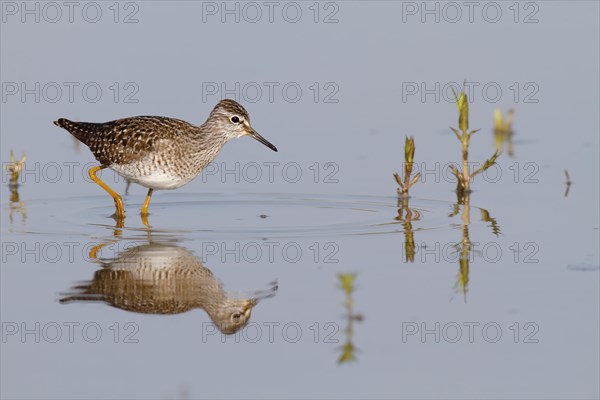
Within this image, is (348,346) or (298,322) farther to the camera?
(298,322)

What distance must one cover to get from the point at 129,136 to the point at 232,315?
Result: 17.3ft

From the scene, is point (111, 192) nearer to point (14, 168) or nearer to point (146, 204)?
point (146, 204)

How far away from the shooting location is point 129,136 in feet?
45.9

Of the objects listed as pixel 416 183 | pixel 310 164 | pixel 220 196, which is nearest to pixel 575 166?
pixel 416 183

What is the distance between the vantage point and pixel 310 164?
15281 millimetres

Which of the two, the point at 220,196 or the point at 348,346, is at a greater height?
the point at 220,196

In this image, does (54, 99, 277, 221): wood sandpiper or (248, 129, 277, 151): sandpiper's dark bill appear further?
(248, 129, 277, 151): sandpiper's dark bill

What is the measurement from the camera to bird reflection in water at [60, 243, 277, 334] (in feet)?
31.1

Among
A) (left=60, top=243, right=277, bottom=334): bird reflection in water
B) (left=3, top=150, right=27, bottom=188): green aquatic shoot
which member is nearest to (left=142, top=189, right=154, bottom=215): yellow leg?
(left=3, top=150, right=27, bottom=188): green aquatic shoot

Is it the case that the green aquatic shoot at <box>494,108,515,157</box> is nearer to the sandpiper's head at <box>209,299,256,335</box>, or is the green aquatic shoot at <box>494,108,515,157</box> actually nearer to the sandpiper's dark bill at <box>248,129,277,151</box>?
the sandpiper's dark bill at <box>248,129,277,151</box>

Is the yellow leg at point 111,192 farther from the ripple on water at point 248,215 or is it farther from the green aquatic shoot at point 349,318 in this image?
the green aquatic shoot at point 349,318

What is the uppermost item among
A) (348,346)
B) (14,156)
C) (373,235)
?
(14,156)

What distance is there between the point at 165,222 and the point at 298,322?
4.36 m

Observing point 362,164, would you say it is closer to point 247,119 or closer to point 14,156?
point 247,119
